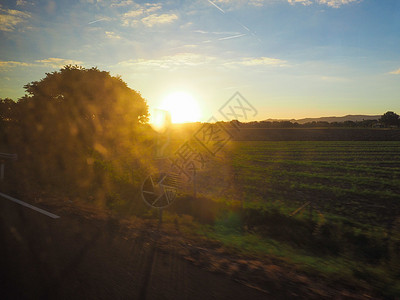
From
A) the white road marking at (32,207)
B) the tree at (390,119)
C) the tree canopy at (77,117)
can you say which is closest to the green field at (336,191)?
the white road marking at (32,207)

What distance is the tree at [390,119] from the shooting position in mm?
93850

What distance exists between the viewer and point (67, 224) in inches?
221

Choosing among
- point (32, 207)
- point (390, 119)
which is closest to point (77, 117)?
point (32, 207)

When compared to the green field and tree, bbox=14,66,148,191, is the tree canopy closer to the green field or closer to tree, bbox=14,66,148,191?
tree, bbox=14,66,148,191

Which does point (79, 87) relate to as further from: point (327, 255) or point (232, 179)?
point (327, 255)

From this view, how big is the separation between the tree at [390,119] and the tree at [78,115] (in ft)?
355

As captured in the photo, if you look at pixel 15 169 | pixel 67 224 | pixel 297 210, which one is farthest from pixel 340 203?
pixel 15 169

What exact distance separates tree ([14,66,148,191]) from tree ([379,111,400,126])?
108 metres

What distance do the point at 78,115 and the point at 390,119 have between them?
114374mm

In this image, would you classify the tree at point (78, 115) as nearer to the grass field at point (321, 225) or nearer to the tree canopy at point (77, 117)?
the tree canopy at point (77, 117)

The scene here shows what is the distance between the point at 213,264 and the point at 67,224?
369 centimetres

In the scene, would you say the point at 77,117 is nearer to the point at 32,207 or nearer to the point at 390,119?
the point at 32,207

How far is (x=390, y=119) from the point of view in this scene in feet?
312

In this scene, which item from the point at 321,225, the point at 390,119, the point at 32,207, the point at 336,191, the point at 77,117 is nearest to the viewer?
the point at 321,225
